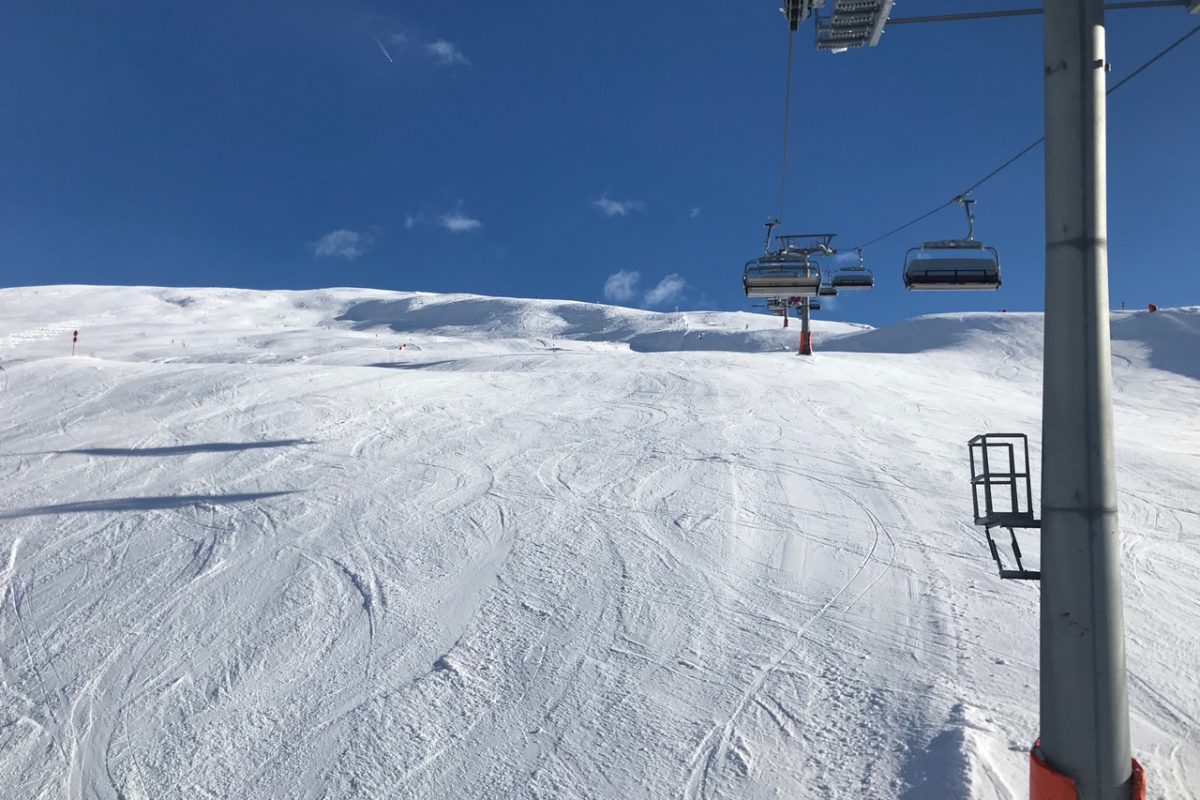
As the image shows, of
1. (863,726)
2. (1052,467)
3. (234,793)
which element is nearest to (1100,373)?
(1052,467)

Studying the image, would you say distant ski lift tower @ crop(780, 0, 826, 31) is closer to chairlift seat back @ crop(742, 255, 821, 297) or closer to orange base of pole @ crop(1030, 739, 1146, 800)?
orange base of pole @ crop(1030, 739, 1146, 800)

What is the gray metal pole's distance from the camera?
400cm

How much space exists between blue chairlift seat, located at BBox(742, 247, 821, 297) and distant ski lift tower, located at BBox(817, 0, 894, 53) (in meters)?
9.99

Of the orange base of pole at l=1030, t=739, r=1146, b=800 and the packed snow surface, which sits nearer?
the orange base of pole at l=1030, t=739, r=1146, b=800

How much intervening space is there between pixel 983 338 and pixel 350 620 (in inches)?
1247

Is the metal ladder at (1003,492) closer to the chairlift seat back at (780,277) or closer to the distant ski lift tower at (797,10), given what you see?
the distant ski lift tower at (797,10)

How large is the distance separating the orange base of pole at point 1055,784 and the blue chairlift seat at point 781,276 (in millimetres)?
12058

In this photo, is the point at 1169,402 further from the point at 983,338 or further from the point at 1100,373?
the point at 1100,373

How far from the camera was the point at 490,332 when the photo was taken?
50406 millimetres

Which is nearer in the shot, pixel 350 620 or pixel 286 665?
pixel 286 665

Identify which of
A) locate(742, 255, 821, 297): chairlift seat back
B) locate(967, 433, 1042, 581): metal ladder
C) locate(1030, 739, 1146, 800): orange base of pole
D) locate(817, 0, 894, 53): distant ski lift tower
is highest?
locate(817, 0, 894, 53): distant ski lift tower

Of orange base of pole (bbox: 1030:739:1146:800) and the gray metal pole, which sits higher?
the gray metal pole

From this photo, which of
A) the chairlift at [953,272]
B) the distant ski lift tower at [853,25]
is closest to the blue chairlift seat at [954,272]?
the chairlift at [953,272]

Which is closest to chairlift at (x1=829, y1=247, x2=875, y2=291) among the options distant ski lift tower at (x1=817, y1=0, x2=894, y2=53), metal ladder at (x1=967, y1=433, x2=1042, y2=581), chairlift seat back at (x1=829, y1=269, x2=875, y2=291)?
chairlift seat back at (x1=829, y1=269, x2=875, y2=291)
